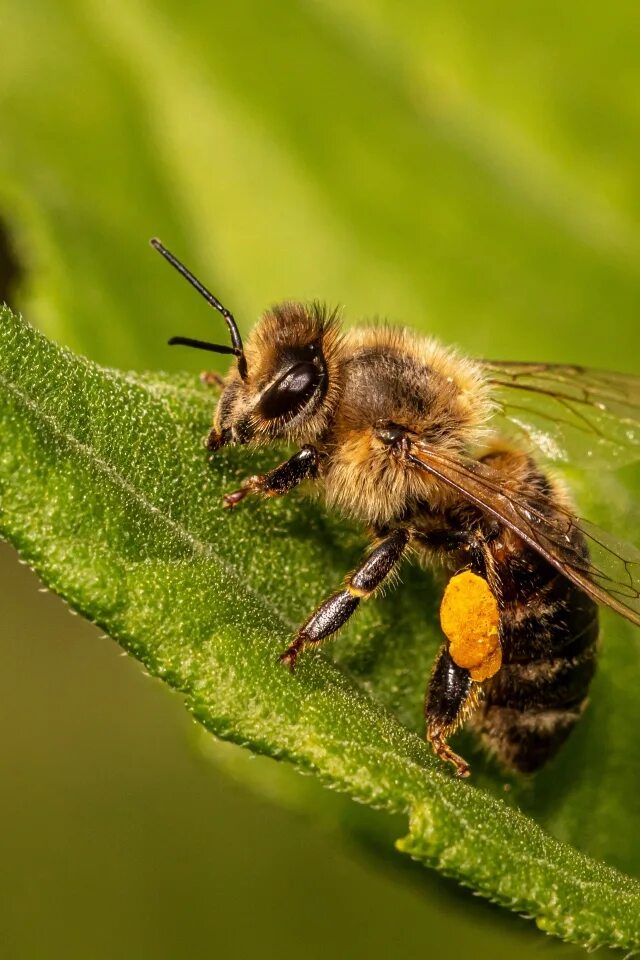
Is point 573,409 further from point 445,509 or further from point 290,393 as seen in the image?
point 290,393

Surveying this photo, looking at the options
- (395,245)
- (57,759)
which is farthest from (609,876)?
(57,759)

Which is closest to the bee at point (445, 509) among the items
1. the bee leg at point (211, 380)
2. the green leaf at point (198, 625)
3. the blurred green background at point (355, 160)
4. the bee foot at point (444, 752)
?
the bee foot at point (444, 752)

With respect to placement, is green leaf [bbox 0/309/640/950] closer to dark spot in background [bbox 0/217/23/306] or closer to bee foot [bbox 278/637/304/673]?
bee foot [bbox 278/637/304/673]

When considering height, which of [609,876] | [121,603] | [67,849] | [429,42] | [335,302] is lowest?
[67,849]

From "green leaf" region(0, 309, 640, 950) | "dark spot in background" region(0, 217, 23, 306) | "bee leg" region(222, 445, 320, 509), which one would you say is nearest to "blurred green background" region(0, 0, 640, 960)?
"dark spot in background" region(0, 217, 23, 306)

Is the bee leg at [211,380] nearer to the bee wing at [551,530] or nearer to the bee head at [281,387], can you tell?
the bee head at [281,387]

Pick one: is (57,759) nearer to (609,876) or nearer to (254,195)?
(254,195)

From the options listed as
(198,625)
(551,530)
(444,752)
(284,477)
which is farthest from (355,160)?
(198,625)
